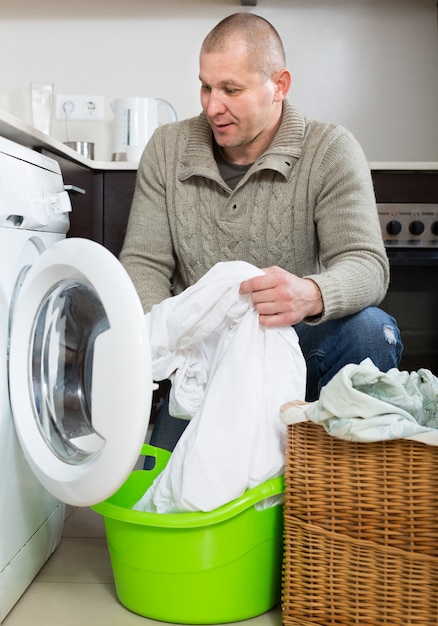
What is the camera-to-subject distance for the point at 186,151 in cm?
188

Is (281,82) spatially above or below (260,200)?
above

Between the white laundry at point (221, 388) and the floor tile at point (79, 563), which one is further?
the floor tile at point (79, 563)

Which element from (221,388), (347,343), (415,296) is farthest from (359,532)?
(415,296)

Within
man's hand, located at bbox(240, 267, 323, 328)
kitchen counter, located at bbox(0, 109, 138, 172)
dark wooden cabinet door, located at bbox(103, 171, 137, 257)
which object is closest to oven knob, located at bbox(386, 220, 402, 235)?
dark wooden cabinet door, located at bbox(103, 171, 137, 257)

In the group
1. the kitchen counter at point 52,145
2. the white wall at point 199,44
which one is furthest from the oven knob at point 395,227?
the white wall at point 199,44

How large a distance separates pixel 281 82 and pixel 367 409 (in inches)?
35.7

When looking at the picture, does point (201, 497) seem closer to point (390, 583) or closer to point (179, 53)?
point (390, 583)

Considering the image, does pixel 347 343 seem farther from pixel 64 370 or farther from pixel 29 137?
pixel 29 137

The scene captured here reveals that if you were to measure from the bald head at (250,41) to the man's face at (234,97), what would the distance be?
0.04 feet

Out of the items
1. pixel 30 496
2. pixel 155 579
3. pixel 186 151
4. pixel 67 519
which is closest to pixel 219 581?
pixel 155 579

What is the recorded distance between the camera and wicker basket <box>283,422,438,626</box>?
122cm

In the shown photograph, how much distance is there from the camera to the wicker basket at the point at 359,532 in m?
1.22

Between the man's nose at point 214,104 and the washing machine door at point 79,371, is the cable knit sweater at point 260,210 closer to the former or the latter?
the man's nose at point 214,104

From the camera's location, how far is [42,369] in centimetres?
144
